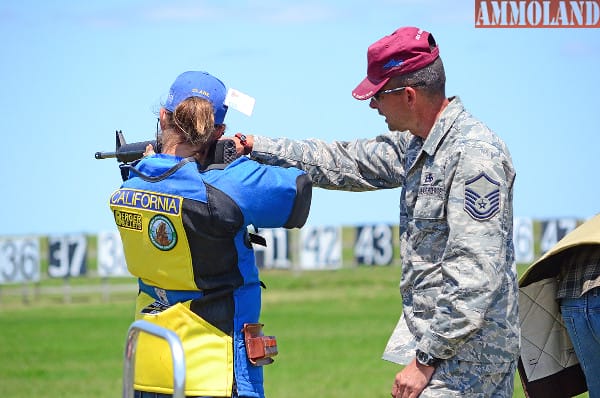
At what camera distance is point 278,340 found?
1961cm

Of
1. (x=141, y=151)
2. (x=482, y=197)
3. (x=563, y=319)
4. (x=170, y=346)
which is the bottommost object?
(x=563, y=319)

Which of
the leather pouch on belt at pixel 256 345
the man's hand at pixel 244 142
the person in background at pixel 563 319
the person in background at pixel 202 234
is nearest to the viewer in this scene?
the person in background at pixel 202 234

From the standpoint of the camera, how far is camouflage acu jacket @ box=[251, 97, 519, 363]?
3.90 metres

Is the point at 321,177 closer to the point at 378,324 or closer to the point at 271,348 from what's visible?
the point at 271,348

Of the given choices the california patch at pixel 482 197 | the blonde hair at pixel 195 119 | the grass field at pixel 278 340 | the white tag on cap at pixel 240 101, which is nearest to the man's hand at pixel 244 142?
the white tag on cap at pixel 240 101

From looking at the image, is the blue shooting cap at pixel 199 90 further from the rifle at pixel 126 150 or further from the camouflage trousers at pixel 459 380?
the camouflage trousers at pixel 459 380

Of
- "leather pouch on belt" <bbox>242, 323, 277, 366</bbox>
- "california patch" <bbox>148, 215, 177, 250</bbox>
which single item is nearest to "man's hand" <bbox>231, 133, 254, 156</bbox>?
"california patch" <bbox>148, 215, 177, 250</bbox>

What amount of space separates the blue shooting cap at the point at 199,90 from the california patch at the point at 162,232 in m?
0.44

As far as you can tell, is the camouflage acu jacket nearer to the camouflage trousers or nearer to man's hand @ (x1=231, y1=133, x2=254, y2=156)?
the camouflage trousers

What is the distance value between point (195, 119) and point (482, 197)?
1.13 meters

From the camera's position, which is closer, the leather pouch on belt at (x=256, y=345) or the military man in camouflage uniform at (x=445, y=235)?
the military man in camouflage uniform at (x=445, y=235)

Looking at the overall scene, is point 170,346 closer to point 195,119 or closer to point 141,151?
point 195,119

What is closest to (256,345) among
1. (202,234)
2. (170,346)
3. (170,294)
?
(170,294)

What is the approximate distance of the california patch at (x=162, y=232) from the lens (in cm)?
416
